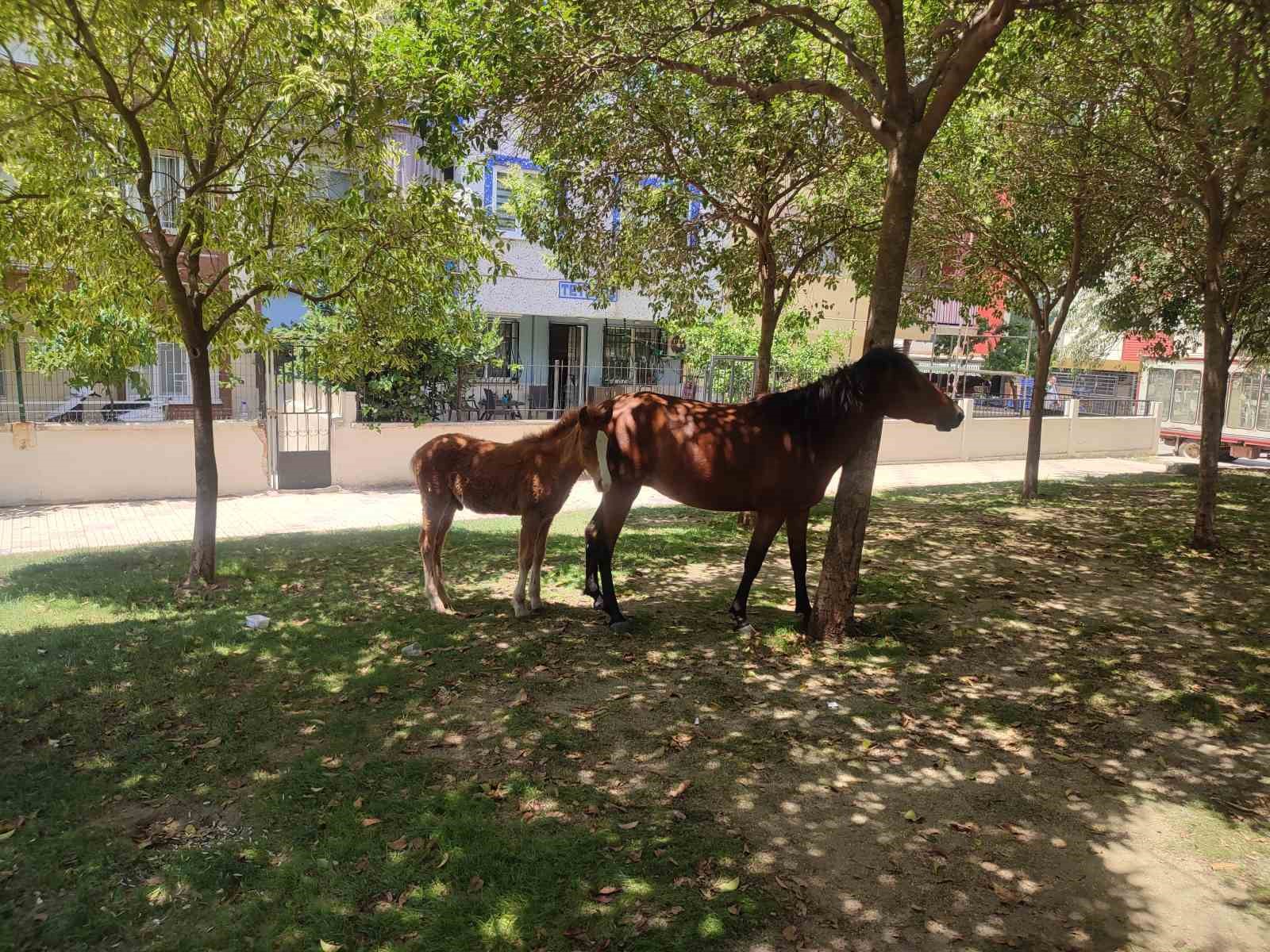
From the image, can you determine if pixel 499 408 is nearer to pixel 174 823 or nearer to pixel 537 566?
pixel 537 566

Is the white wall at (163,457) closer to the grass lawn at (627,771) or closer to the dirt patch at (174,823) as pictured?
the grass lawn at (627,771)

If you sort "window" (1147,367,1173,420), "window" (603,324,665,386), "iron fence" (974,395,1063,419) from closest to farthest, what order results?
"iron fence" (974,395,1063,419)
"window" (603,324,665,386)
"window" (1147,367,1173,420)

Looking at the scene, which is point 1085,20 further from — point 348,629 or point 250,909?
point 250,909

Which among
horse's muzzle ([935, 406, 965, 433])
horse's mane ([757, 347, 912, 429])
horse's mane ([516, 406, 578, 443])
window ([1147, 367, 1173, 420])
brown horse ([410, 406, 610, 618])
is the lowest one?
brown horse ([410, 406, 610, 618])

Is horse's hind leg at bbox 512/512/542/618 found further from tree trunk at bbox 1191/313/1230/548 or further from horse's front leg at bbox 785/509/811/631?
tree trunk at bbox 1191/313/1230/548

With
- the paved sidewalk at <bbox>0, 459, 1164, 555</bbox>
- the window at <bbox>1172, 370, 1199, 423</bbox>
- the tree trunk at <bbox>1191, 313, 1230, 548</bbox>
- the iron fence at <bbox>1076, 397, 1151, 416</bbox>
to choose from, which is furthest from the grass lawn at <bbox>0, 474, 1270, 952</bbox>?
the window at <bbox>1172, 370, 1199, 423</bbox>

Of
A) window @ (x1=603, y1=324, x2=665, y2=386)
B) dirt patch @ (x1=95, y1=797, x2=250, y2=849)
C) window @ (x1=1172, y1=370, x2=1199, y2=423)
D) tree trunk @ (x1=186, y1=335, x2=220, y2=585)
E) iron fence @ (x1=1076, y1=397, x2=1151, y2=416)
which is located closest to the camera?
dirt patch @ (x1=95, y1=797, x2=250, y2=849)

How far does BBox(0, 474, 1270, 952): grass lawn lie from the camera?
3547 mm

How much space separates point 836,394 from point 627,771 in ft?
10.9

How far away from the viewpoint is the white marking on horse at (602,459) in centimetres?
679

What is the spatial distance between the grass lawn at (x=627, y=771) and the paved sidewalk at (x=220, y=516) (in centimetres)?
295

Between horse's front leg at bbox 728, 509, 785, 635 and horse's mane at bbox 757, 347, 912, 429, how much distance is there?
0.76 metres

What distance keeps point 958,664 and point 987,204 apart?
10219mm

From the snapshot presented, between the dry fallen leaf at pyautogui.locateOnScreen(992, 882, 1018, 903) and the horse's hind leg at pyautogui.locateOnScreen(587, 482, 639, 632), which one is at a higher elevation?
the horse's hind leg at pyautogui.locateOnScreen(587, 482, 639, 632)
